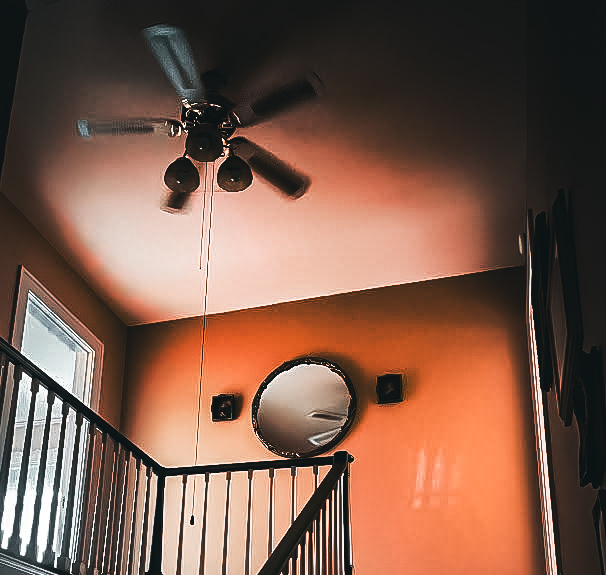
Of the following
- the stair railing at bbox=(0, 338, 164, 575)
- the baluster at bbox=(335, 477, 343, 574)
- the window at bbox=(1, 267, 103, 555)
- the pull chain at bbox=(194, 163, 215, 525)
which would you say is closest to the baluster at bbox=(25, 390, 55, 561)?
the stair railing at bbox=(0, 338, 164, 575)

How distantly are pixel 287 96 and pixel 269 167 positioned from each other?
710 mm

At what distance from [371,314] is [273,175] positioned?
2.29m

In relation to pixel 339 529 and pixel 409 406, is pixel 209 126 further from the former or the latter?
pixel 409 406

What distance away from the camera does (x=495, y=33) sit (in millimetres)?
4328

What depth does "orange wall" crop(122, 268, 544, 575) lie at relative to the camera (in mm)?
5992

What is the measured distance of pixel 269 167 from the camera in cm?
497

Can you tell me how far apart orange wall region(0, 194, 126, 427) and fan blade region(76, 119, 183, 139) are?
1.71 metres

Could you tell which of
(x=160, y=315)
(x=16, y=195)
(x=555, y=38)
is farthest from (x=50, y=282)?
(x=555, y=38)

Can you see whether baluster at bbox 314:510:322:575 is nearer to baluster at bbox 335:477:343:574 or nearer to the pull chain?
baluster at bbox 335:477:343:574

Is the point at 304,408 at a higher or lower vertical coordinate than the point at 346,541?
higher

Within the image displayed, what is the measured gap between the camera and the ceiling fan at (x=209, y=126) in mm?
4230

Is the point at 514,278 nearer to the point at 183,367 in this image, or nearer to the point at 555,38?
the point at 183,367

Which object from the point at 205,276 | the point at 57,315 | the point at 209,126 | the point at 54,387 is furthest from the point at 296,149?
the point at 57,315

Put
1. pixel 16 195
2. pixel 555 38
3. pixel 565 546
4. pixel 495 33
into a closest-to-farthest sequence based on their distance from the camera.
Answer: pixel 555 38 → pixel 565 546 → pixel 495 33 → pixel 16 195
